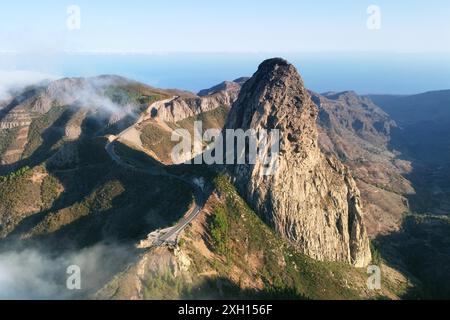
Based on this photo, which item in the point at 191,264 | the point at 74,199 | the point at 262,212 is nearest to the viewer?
the point at 191,264

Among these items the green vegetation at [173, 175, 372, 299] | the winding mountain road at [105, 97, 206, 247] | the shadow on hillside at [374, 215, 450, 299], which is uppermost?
the winding mountain road at [105, 97, 206, 247]

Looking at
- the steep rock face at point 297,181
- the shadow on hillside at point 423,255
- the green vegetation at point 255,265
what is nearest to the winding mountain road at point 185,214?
the green vegetation at point 255,265

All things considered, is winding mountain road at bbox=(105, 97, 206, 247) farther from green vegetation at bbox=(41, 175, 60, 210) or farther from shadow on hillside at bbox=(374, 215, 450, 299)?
shadow on hillside at bbox=(374, 215, 450, 299)

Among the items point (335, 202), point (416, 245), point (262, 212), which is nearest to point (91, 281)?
point (262, 212)

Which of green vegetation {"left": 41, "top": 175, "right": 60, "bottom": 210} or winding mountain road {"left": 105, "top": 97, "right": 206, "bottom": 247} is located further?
green vegetation {"left": 41, "top": 175, "right": 60, "bottom": 210}

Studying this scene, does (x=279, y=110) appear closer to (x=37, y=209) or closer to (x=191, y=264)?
(x=191, y=264)

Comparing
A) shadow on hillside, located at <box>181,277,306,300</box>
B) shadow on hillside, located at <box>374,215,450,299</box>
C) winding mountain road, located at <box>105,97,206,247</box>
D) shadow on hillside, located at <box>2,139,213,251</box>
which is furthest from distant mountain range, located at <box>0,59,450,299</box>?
winding mountain road, located at <box>105,97,206,247</box>
